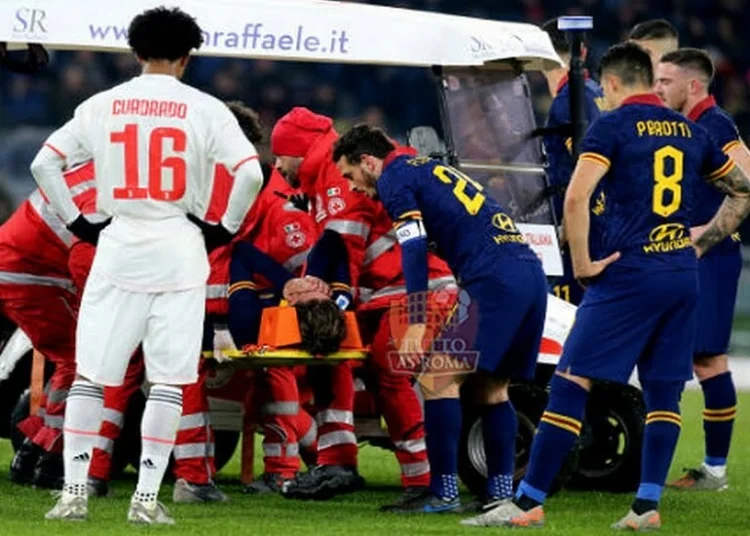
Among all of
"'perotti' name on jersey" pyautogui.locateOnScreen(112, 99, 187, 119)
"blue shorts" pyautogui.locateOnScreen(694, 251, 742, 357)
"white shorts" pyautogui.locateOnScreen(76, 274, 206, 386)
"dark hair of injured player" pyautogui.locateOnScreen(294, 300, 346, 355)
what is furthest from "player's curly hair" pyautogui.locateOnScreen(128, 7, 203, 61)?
"blue shorts" pyautogui.locateOnScreen(694, 251, 742, 357)

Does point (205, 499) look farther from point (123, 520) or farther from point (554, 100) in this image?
point (554, 100)

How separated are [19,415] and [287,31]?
8.82ft

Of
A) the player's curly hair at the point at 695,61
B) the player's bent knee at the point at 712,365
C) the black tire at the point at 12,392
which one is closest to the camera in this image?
the player's curly hair at the point at 695,61

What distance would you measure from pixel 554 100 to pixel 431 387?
332 centimetres

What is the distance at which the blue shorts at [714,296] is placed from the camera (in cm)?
1287

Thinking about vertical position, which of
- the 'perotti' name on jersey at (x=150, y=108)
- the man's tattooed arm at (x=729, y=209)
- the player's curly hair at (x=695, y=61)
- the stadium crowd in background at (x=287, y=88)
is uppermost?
the stadium crowd in background at (x=287, y=88)

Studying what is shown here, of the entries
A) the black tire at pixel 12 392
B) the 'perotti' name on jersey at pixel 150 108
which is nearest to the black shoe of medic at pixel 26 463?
the black tire at pixel 12 392

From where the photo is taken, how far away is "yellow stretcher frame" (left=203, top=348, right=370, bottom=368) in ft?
37.1

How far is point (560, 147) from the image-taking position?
13297mm

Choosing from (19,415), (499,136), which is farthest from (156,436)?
(499,136)

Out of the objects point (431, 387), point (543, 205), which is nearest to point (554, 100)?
point (543, 205)

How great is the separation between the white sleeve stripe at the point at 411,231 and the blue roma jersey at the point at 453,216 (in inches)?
1.9

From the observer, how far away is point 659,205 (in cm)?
1016

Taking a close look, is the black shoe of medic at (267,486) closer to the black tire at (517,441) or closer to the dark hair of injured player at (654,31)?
the black tire at (517,441)
